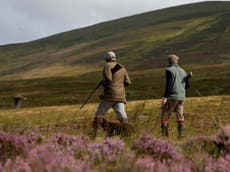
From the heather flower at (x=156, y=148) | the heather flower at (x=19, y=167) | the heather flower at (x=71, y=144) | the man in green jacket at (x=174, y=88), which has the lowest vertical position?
the heather flower at (x=156, y=148)

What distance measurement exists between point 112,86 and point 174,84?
1.64 m

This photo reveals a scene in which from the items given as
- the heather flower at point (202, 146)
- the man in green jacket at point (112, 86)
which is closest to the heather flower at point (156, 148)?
the heather flower at point (202, 146)

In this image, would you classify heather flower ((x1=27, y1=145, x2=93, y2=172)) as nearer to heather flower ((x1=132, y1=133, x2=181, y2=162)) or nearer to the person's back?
heather flower ((x1=132, y1=133, x2=181, y2=162))

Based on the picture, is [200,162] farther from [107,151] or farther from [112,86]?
[112,86]

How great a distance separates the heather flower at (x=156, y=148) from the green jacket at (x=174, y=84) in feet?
23.9

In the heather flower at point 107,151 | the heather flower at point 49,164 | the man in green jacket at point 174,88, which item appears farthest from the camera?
the man in green jacket at point 174,88

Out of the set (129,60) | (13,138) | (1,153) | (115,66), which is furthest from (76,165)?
(129,60)

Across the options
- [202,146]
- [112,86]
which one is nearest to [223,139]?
[202,146]

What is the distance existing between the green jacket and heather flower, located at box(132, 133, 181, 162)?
727cm

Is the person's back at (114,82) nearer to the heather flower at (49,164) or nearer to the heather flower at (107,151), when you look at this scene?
the heather flower at (107,151)

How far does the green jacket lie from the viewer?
47.3ft

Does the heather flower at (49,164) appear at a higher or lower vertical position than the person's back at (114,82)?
lower

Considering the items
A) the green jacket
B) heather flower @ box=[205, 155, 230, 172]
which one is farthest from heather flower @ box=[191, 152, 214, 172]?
the green jacket

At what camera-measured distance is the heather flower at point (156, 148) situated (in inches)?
243
